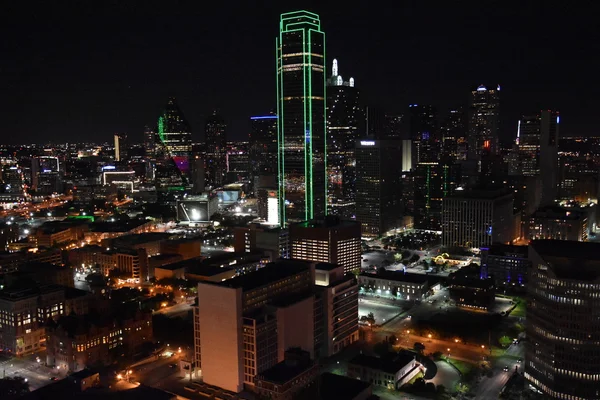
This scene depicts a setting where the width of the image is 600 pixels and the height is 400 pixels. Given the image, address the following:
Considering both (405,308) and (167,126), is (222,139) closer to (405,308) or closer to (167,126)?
(167,126)

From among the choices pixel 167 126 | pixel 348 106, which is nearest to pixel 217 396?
pixel 348 106

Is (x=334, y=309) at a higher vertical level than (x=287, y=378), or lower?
higher

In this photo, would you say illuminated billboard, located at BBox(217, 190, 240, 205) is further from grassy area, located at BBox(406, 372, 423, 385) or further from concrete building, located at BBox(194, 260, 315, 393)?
grassy area, located at BBox(406, 372, 423, 385)

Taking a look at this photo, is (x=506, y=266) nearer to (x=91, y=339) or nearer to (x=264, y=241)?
(x=264, y=241)

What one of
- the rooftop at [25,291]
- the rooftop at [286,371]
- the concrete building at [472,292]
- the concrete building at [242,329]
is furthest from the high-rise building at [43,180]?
the rooftop at [286,371]

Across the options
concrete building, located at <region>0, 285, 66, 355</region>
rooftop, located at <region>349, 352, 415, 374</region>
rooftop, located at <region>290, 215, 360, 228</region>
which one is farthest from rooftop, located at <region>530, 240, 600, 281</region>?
concrete building, located at <region>0, 285, 66, 355</region>

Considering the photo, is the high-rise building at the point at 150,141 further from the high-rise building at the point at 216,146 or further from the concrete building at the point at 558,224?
the concrete building at the point at 558,224

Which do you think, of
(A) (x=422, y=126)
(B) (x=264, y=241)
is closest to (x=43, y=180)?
(B) (x=264, y=241)
